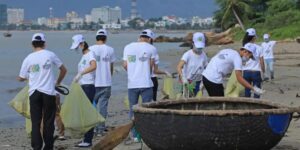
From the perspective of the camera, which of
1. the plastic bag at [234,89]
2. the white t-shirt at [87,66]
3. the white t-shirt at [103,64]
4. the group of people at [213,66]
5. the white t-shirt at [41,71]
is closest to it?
the white t-shirt at [41,71]

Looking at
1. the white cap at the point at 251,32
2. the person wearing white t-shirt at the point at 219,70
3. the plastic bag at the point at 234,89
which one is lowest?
the plastic bag at the point at 234,89

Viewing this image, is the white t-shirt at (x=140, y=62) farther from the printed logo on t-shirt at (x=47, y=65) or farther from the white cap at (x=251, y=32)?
the white cap at (x=251, y=32)

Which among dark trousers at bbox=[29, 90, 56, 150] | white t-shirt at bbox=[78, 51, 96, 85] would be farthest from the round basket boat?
white t-shirt at bbox=[78, 51, 96, 85]

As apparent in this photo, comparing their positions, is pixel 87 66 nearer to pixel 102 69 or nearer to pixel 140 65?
pixel 102 69

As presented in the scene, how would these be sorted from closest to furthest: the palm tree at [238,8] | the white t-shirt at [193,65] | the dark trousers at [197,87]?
the white t-shirt at [193,65] → the dark trousers at [197,87] → the palm tree at [238,8]

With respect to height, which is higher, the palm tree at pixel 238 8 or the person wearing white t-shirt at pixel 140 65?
the palm tree at pixel 238 8

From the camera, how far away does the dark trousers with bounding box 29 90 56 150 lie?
863cm

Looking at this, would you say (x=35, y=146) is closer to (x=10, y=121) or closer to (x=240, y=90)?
(x=240, y=90)

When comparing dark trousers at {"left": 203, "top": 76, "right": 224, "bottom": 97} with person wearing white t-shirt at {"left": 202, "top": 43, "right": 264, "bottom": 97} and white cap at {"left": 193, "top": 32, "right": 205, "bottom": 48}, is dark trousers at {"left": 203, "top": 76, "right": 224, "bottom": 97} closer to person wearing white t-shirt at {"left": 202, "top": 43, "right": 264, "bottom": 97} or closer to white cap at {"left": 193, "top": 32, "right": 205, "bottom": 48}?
person wearing white t-shirt at {"left": 202, "top": 43, "right": 264, "bottom": 97}

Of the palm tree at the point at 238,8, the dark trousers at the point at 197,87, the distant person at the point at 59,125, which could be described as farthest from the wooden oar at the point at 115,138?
the palm tree at the point at 238,8

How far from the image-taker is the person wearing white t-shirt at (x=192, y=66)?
416 inches

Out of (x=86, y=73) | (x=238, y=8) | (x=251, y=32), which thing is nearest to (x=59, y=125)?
(x=86, y=73)

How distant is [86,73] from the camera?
9.98 metres

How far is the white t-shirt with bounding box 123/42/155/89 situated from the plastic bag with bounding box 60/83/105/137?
2.49 feet
